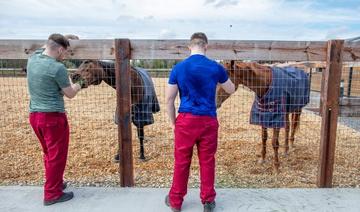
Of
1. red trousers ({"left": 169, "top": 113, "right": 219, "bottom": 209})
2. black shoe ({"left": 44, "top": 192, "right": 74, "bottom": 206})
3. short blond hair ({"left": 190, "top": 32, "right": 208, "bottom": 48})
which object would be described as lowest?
black shoe ({"left": 44, "top": 192, "right": 74, "bottom": 206})

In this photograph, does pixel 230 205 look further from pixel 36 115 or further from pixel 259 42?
pixel 36 115

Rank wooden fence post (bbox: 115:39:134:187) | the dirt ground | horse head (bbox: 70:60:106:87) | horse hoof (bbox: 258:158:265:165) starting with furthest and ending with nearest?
horse hoof (bbox: 258:158:265:165) < horse head (bbox: 70:60:106:87) < the dirt ground < wooden fence post (bbox: 115:39:134:187)

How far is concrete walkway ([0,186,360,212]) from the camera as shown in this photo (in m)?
2.92

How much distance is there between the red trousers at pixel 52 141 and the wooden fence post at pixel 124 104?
63 centimetres

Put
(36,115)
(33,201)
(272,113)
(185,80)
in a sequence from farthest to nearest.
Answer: (272,113)
(33,201)
(36,115)
(185,80)

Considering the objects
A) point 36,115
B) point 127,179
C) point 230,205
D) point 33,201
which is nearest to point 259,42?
point 230,205

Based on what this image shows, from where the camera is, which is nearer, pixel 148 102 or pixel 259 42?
pixel 259 42

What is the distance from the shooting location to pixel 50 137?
9.33ft

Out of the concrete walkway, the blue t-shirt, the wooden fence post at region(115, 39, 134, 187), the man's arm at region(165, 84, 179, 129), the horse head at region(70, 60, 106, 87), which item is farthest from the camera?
the horse head at region(70, 60, 106, 87)

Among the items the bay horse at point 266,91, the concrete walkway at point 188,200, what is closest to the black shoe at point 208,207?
the concrete walkway at point 188,200

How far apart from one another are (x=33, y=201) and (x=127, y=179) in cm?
95

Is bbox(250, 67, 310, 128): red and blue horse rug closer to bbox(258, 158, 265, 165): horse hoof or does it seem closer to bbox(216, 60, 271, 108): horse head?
bbox(216, 60, 271, 108): horse head

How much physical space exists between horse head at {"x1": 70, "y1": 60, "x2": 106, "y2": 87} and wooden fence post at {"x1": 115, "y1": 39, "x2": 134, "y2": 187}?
1.07 m

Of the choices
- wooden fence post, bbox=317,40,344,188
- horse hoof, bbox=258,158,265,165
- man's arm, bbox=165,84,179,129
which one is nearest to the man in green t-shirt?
man's arm, bbox=165,84,179,129
